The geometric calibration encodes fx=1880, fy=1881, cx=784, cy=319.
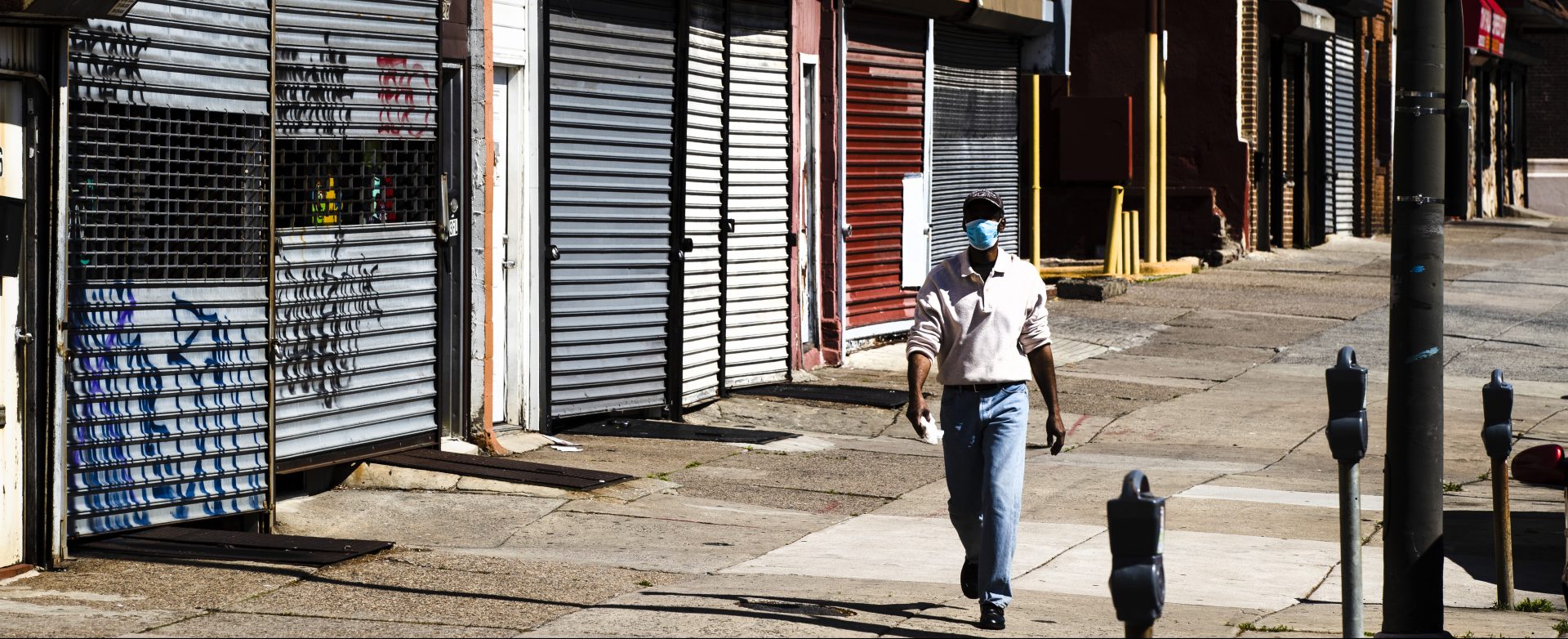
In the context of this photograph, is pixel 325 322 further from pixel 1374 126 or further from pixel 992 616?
pixel 1374 126

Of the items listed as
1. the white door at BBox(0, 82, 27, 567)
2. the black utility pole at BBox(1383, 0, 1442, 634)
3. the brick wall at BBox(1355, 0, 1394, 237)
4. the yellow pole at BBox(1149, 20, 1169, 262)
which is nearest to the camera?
the black utility pole at BBox(1383, 0, 1442, 634)

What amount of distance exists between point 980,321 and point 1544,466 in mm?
2638

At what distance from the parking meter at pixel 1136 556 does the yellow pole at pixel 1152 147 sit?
730 inches

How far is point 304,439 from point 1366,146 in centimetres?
2417

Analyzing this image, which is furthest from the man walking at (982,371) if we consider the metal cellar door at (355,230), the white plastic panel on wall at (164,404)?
the metal cellar door at (355,230)

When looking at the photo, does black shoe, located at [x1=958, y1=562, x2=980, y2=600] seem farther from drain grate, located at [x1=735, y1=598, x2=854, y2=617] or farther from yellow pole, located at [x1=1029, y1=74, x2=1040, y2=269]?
yellow pole, located at [x1=1029, y1=74, x2=1040, y2=269]

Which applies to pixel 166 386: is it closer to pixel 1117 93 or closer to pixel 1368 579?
pixel 1368 579

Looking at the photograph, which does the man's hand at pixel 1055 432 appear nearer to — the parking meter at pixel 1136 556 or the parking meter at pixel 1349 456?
the parking meter at pixel 1349 456

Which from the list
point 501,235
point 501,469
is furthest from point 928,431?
point 501,235

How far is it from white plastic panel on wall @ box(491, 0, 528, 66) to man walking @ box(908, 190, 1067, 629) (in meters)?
4.60

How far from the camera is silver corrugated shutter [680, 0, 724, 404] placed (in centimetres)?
1288

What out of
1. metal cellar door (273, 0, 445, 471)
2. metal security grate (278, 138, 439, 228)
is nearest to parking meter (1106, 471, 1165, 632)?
metal cellar door (273, 0, 445, 471)

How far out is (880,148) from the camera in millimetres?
16688

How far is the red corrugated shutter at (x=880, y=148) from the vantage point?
16219 mm
